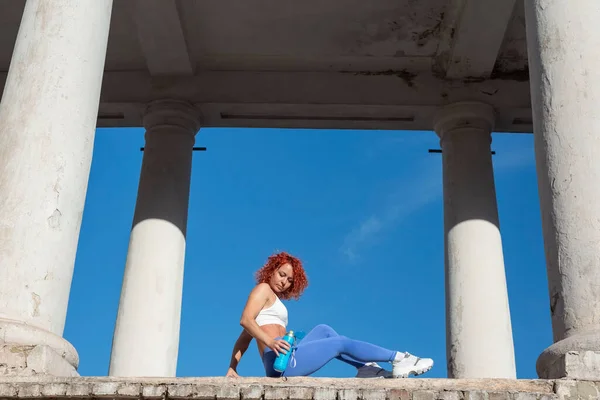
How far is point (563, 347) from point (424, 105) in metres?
30.0

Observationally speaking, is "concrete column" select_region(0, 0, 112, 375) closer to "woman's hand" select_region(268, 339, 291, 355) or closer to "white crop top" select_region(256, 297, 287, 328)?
"woman's hand" select_region(268, 339, 291, 355)

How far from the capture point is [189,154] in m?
49.4

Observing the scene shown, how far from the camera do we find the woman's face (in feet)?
92.9

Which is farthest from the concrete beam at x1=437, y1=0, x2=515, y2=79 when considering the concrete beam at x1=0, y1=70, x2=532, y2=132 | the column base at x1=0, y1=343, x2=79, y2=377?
the column base at x1=0, y1=343, x2=79, y2=377

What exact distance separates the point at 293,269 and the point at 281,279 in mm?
770

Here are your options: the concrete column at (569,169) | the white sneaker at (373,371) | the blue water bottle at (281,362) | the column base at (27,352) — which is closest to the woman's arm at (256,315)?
the blue water bottle at (281,362)

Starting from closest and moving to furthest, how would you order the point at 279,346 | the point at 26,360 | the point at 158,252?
the point at 26,360, the point at 279,346, the point at 158,252

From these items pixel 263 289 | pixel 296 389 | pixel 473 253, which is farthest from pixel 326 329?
pixel 473 253

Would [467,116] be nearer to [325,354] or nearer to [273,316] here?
[273,316]

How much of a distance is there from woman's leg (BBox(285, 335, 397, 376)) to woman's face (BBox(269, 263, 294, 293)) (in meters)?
2.73

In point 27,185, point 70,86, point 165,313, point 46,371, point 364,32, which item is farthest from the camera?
point 364,32

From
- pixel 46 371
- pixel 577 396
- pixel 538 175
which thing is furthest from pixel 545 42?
pixel 46 371

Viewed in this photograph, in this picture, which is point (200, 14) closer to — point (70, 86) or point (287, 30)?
point (287, 30)

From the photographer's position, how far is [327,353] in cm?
2608
